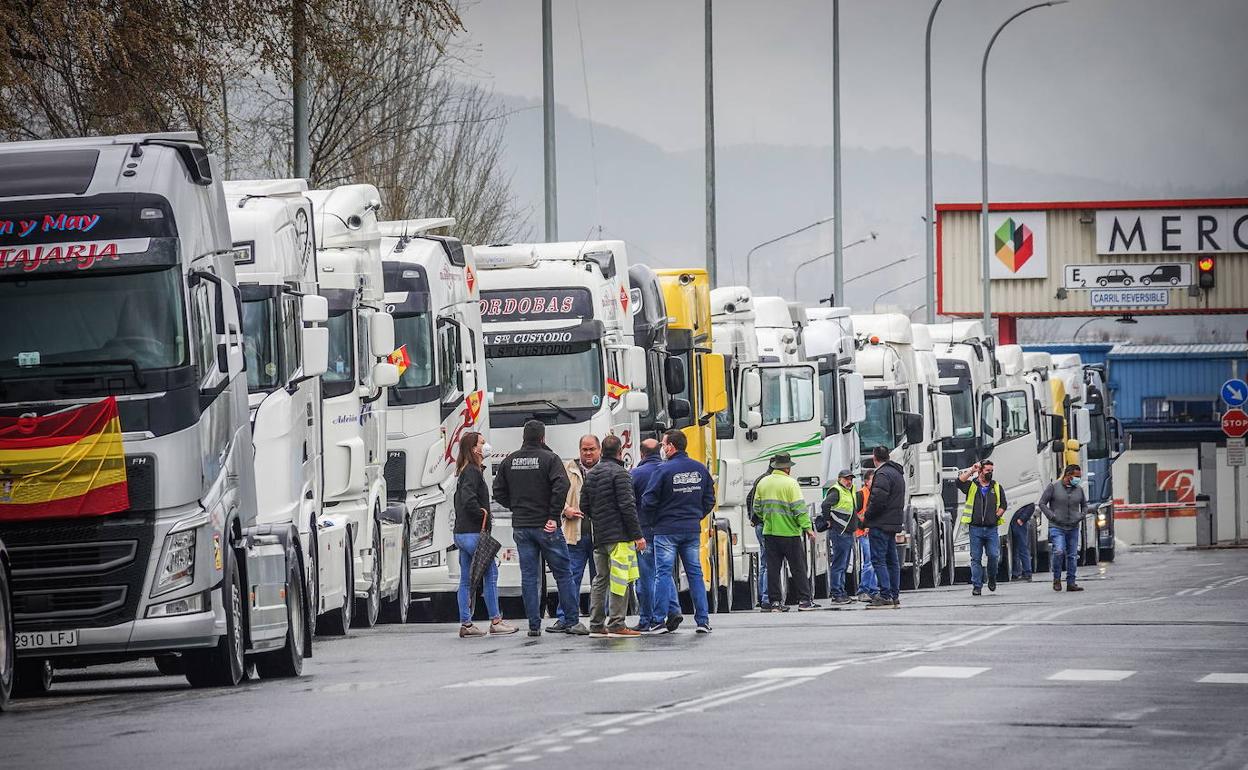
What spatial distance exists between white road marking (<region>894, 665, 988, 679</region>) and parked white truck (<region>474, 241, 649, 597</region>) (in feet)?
28.5

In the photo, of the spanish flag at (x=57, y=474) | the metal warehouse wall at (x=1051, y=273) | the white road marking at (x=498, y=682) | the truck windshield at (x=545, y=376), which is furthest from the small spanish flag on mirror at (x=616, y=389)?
the metal warehouse wall at (x=1051, y=273)

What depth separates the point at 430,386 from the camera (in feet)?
76.6

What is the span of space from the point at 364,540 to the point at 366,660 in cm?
394

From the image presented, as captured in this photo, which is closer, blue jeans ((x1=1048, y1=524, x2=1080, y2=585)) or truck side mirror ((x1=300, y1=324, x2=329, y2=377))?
truck side mirror ((x1=300, y1=324, x2=329, y2=377))

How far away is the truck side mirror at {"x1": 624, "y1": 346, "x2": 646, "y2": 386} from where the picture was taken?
24.8 metres

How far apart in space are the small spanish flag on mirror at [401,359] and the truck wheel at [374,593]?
6.40 ft

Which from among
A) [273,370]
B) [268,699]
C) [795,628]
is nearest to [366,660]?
[273,370]

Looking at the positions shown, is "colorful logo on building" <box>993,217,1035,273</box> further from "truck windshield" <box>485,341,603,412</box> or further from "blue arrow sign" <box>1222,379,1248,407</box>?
"truck windshield" <box>485,341,603,412</box>

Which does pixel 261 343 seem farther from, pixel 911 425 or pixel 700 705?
pixel 911 425

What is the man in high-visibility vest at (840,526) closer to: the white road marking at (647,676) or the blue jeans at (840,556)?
→ the blue jeans at (840,556)

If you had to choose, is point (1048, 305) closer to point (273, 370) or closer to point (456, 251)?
point (456, 251)

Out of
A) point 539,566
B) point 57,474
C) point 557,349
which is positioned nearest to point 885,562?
point 557,349

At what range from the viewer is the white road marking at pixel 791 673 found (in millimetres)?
14969

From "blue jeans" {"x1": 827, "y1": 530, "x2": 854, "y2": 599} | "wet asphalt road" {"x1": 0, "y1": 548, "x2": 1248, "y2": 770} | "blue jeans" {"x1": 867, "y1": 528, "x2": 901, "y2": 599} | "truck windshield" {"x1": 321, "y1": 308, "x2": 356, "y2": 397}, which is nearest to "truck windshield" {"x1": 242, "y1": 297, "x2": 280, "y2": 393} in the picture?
"wet asphalt road" {"x1": 0, "y1": 548, "x2": 1248, "y2": 770}
